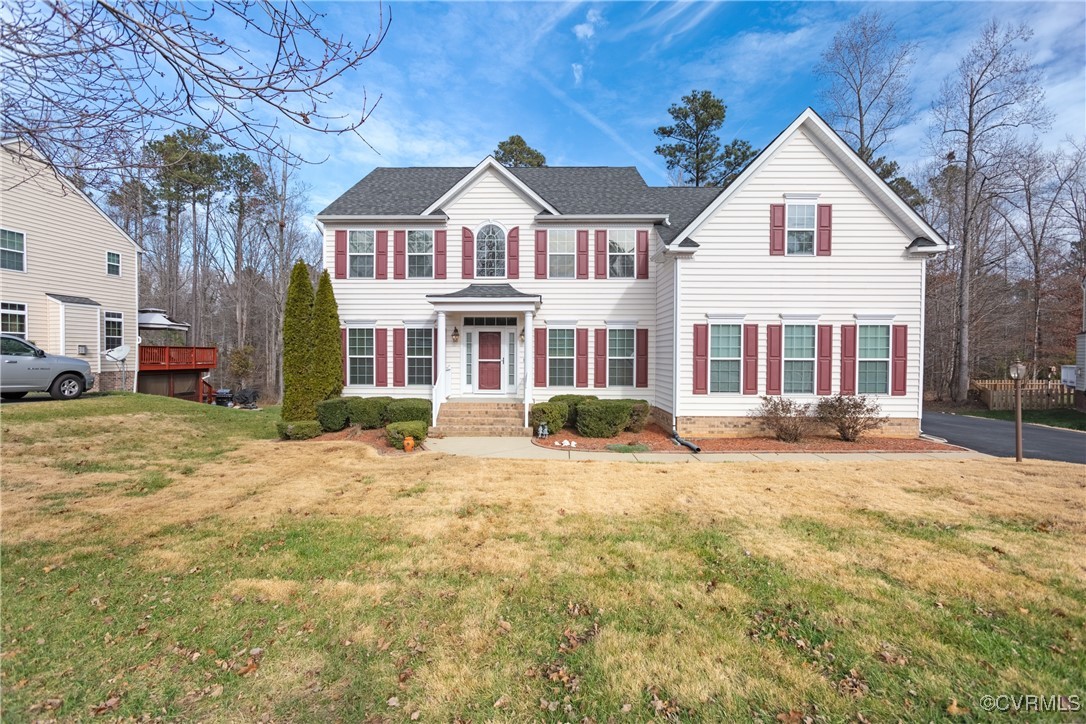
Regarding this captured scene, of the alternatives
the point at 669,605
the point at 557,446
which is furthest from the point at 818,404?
the point at 669,605

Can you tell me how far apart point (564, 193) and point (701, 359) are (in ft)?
25.3

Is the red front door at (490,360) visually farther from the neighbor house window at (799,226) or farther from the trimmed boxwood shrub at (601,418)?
the neighbor house window at (799,226)

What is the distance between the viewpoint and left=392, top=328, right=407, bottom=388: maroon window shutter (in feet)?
46.4

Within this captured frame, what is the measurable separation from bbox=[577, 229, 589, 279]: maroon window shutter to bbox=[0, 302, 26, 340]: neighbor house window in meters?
20.1

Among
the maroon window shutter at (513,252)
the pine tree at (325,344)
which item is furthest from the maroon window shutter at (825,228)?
the pine tree at (325,344)

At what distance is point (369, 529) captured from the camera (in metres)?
5.45

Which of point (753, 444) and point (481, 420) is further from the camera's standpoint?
point (481, 420)

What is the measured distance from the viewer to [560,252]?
14055mm

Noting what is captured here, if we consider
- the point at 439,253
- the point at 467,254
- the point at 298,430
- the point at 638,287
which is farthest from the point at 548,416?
the point at 298,430

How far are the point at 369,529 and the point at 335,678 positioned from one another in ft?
8.80

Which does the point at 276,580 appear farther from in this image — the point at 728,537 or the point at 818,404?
the point at 818,404

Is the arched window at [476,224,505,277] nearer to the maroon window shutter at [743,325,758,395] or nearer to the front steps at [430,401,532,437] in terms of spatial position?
the front steps at [430,401,532,437]

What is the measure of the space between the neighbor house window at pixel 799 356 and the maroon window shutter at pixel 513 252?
322 inches

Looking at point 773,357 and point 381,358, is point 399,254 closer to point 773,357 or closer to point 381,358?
point 381,358
